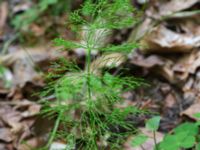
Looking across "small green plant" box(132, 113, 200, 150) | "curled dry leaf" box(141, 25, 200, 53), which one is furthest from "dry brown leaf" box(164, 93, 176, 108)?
"small green plant" box(132, 113, 200, 150)

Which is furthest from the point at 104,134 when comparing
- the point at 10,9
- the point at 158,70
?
the point at 10,9

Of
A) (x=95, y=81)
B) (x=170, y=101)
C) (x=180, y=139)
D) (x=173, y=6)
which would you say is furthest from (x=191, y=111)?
(x=173, y=6)

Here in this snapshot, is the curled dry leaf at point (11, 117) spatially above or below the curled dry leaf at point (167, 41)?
below

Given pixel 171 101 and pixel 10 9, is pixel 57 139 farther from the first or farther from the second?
pixel 10 9

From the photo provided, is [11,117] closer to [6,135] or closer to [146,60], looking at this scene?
[6,135]

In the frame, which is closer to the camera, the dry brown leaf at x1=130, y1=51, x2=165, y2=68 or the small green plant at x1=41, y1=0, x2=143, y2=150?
the small green plant at x1=41, y1=0, x2=143, y2=150

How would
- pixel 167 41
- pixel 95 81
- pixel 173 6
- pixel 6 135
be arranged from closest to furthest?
pixel 95 81 < pixel 6 135 < pixel 167 41 < pixel 173 6

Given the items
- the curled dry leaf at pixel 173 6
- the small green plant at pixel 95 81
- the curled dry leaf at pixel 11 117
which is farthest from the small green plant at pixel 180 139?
the curled dry leaf at pixel 173 6

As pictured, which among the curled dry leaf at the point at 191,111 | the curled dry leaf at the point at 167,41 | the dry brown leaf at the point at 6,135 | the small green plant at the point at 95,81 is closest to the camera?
the small green plant at the point at 95,81

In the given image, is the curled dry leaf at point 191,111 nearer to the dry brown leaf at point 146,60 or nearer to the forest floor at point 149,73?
the forest floor at point 149,73

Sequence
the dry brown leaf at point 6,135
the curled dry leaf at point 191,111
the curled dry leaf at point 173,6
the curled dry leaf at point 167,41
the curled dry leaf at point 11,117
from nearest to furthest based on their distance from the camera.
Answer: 1. the curled dry leaf at point 191,111
2. the dry brown leaf at point 6,135
3. the curled dry leaf at point 11,117
4. the curled dry leaf at point 167,41
5. the curled dry leaf at point 173,6

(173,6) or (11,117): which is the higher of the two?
(173,6)

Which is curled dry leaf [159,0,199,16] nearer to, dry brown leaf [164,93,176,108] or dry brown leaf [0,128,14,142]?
dry brown leaf [164,93,176,108]
